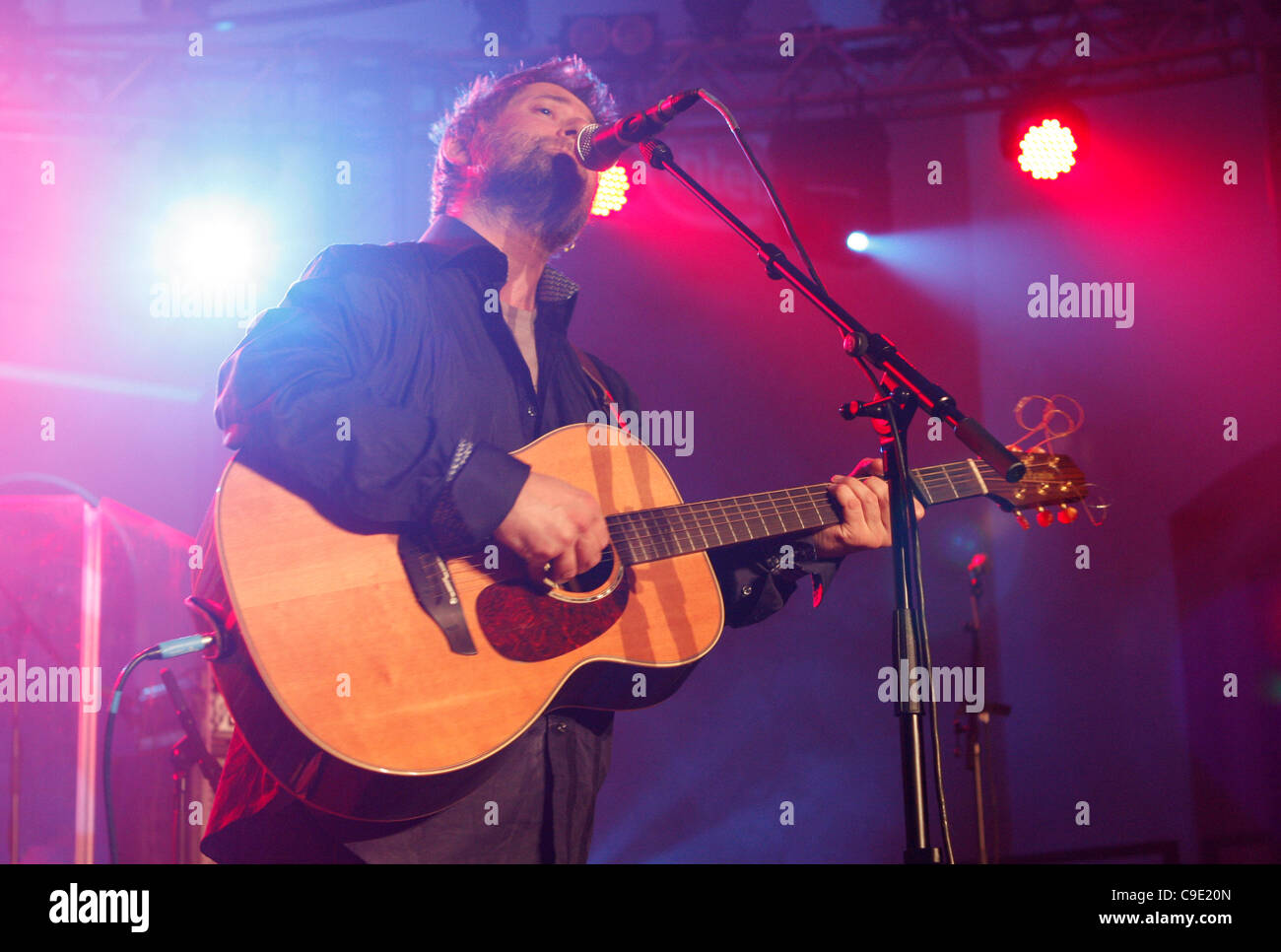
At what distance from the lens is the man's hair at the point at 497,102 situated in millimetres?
2988

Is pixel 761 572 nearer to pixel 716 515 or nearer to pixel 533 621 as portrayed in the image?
→ pixel 716 515

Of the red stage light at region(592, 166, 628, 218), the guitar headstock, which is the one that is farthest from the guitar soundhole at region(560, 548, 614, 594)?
the red stage light at region(592, 166, 628, 218)

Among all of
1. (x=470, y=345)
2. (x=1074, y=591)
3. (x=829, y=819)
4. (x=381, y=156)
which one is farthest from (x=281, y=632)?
(x=1074, y=591)

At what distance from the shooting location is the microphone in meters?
2.12

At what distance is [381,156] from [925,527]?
14.8ft

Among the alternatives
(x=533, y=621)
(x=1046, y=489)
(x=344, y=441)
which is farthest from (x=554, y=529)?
(x=1046, y=489)

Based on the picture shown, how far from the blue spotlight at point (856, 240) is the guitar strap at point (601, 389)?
13.5 ft

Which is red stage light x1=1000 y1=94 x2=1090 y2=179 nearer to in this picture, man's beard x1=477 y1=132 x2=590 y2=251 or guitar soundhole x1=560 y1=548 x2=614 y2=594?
man's beard x1=477 y1=132 x2=590 y2=251

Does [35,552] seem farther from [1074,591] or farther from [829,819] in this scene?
[1074,591]

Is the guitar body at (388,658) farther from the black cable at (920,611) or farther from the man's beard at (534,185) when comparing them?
the man's beard at (534,185)

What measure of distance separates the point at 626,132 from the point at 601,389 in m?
0.83

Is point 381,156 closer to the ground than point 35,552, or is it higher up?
higher up

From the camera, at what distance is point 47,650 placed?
4258 millimetres

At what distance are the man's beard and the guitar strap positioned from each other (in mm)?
397
